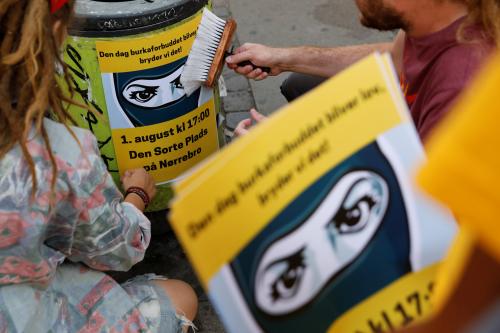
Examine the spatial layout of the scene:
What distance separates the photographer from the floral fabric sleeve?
1.59m

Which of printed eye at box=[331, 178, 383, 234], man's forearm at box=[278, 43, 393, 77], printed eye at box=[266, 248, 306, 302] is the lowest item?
man's forearm at box=[278, 43, 393, 77]

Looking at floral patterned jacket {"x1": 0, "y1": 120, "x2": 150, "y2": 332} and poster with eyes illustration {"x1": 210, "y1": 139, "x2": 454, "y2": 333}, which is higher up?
poster with eyes illustration {"x1": 210, "y1": 139, "x2": 454, "y2": 333}

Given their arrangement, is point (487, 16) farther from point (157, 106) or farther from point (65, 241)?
point (65, 241)

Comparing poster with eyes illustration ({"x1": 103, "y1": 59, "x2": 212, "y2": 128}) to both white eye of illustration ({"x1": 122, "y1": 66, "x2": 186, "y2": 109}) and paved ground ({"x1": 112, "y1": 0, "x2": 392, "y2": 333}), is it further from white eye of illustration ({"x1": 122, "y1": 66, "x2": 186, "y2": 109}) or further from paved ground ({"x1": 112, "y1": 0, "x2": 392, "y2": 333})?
paved ground ({"x1": 112, "y1": 0, "x2": 392, "y2": 333})

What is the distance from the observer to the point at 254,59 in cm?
228

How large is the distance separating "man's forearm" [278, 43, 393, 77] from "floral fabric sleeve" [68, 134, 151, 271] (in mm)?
850

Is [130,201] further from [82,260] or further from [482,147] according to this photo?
[482,147]

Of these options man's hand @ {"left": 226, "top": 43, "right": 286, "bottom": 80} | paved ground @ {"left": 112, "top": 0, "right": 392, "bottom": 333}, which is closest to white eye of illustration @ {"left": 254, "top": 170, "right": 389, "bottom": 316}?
man's hand @ {"left": 226, "top": 43, "right": 286, "bottom": 80}

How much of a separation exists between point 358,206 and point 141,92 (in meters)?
1.18

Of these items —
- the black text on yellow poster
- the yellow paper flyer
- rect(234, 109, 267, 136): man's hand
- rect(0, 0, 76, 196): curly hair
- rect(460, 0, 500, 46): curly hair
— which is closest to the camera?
the yellow paper flyer

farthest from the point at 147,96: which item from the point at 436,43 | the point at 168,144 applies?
the point at 436,43

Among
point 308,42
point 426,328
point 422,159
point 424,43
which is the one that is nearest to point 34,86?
point 422,159

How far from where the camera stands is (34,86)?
146cm

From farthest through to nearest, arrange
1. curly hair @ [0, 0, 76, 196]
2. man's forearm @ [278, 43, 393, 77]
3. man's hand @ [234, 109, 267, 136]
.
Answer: man's forearm @ [278, 43, 393, 77], man's hand @ [234, 109, 267, 136], curly hair @ [0, 0, 76, 196]
